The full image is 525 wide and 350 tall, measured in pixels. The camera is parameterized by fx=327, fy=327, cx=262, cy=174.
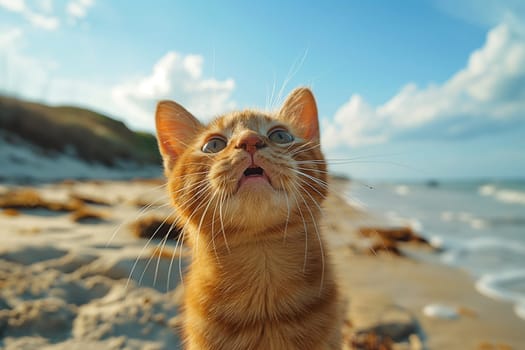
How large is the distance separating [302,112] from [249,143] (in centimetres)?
88

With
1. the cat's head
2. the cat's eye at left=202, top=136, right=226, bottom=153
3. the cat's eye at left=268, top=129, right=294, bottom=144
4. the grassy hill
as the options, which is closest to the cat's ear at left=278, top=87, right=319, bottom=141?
the cat's head

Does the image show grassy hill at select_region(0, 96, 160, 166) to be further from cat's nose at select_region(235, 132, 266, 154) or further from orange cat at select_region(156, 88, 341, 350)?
cat's nose at select_region(235, 132, 266, 154)

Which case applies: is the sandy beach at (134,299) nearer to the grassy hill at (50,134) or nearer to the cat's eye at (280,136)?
the cat's eye at (280,136)

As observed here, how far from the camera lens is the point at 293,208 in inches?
68.1

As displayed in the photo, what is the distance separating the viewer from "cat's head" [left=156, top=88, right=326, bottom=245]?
1651 mm

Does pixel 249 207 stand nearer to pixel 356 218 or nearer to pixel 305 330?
pixel 305 330

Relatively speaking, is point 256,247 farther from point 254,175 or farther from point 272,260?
point 254,175

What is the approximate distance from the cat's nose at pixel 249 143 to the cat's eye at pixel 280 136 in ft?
0.87

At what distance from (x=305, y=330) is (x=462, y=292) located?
4.18 meters

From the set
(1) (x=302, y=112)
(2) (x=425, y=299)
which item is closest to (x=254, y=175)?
(1) (x=302, y=112)

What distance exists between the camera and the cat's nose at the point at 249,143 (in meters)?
→ 1.71

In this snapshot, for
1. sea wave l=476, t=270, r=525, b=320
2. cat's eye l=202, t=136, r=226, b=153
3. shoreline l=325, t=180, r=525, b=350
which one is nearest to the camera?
cat's eye l=202, t=136, r=226, b=153

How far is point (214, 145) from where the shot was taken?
2.02 m

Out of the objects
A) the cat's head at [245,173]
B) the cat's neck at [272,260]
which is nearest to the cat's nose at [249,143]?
the cat's head at [245,173]
